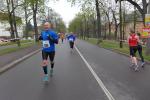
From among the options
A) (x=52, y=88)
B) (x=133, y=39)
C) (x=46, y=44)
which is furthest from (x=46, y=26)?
(x=133, y=39)

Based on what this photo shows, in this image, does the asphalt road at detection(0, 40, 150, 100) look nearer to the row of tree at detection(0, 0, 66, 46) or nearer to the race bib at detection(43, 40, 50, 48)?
the race bib at detection(43, 40, 50, 48)

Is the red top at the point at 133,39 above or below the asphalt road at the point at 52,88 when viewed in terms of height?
above

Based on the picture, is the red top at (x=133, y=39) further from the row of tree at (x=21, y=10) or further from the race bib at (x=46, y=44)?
the row of tree at (x=21, y=10)

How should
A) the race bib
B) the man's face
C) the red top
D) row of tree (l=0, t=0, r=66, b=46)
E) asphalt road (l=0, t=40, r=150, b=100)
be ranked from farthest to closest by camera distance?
row of tree (l=0, t=0, r=66, b=46) → the red top → the race bib → the man's face → asphalt road (l=0, t=40, r=150, b=100)

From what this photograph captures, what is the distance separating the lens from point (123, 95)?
952 cm

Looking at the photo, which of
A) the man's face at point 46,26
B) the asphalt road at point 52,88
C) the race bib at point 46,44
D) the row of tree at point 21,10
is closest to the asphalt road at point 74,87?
the asphalt road at point 52,88

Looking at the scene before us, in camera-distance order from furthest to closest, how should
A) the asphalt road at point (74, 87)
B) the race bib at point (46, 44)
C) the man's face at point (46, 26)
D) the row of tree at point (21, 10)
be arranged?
1. the row of tree at point (21, 10)
2. the race bib at point (46, 44)
3. the man's face at point (46, 26)
4. the asphalt road at point (74, 87)

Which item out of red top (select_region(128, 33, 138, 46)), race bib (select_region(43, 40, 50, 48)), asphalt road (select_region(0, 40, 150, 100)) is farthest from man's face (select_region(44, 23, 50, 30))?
red top (select_region(128, 33, 138, 46))

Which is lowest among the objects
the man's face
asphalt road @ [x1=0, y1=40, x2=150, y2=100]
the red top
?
asphalt road @ [x1=0, y1=40, x2=150, y2=100]

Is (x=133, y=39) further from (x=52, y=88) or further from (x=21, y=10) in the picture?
(x=21, y=10)

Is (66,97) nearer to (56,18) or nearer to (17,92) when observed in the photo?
(17,92)

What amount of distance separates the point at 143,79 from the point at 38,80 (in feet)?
11.8

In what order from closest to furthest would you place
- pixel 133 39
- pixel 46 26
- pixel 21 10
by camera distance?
pixel 46 26
pixel 133 39
pixel 21 10

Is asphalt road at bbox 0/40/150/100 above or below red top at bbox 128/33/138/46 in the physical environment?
below
